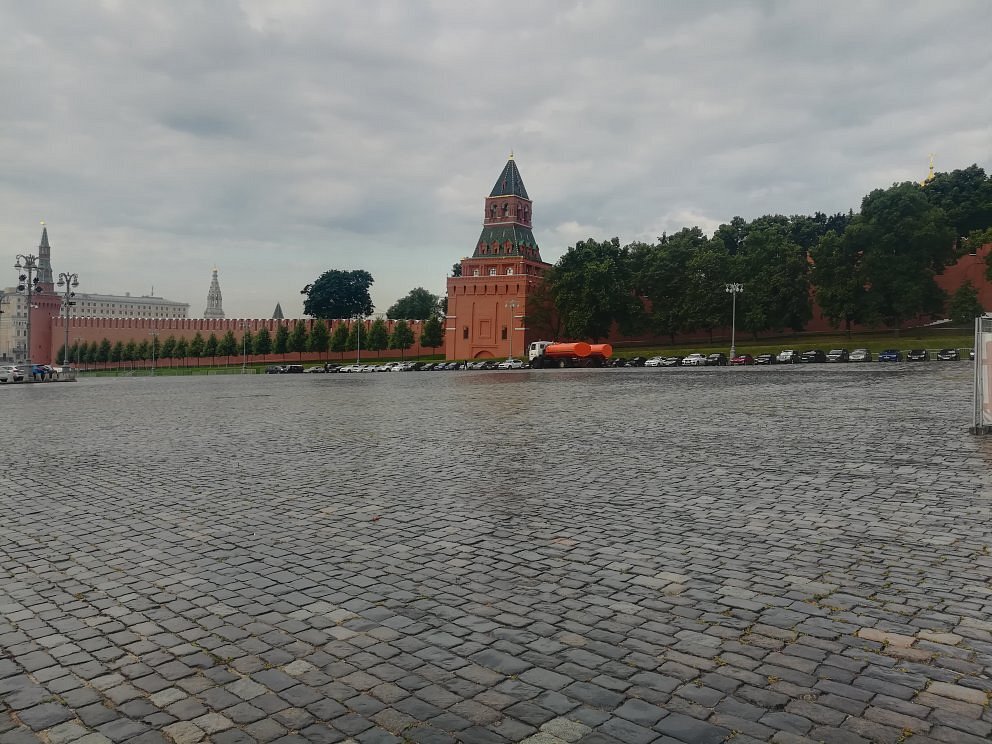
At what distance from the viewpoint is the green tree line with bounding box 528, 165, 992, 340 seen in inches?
2302

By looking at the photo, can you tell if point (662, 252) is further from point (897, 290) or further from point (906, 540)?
point (906, 540)

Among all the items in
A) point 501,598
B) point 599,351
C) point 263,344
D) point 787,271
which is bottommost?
point 501,598

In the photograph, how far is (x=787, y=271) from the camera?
65.2 meters

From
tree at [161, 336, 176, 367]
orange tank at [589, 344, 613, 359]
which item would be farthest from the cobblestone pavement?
tree at [161, 336, 176, 367]

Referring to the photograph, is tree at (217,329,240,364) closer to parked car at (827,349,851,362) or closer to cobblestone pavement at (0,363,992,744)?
parked car at (827,349,851,362)

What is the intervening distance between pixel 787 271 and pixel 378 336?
46.6 metres

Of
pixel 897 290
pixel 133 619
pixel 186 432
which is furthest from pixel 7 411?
pixel 897 290

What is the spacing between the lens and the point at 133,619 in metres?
4.38

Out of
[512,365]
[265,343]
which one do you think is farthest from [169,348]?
[512,365]

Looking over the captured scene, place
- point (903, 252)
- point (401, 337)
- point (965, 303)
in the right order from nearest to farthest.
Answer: point (965, 303)
point (903, 252)
point (401, 337)

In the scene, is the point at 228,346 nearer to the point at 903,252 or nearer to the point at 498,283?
the point at 498,283

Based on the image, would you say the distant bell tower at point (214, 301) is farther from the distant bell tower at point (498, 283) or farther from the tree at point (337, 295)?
the distant bell tower at point (498, 283)

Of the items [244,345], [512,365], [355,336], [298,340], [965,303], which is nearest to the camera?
[965,303]

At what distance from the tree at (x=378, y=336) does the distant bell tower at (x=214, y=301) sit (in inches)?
4443
